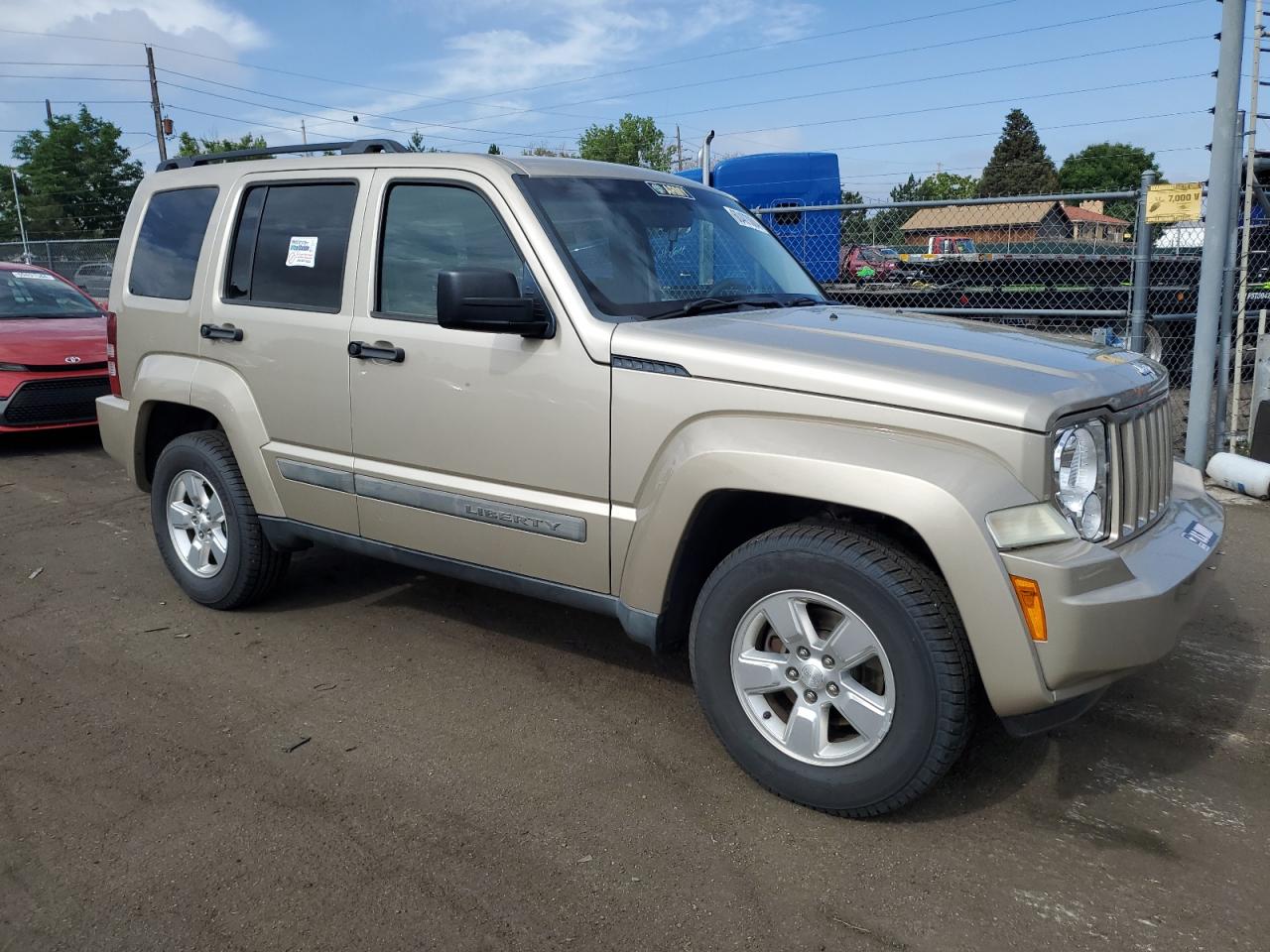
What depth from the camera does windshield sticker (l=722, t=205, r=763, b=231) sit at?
4520 mm

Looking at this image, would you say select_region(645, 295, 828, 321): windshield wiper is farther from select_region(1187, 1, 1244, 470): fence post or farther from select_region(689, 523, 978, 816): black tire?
select_region(1187, 1, 1244, 470): fence post

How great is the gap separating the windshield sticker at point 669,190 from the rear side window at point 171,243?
6.72 feet

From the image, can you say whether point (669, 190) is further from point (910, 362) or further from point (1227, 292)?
point (1227, 292)

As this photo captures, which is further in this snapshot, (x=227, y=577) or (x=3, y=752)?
(x=227, y=577)

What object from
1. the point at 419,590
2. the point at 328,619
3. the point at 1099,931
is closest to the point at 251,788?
the point at 328,619

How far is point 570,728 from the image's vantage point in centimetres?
366

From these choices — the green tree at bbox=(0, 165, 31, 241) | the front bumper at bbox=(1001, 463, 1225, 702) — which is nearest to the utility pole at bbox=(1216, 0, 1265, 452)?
the front bumper at bbox=(1001, 463, 1225, 702)

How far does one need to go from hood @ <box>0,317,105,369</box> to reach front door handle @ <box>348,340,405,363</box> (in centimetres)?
592

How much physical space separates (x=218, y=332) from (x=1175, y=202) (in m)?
6.21

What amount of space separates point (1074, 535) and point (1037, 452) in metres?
0.26

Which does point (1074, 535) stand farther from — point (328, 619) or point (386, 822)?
point (328, 619)

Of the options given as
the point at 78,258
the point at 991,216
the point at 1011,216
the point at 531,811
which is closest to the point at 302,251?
the point at 531,811

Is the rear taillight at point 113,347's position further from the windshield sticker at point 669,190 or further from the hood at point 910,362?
the hood at point 910,362

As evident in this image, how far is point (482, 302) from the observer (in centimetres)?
330
